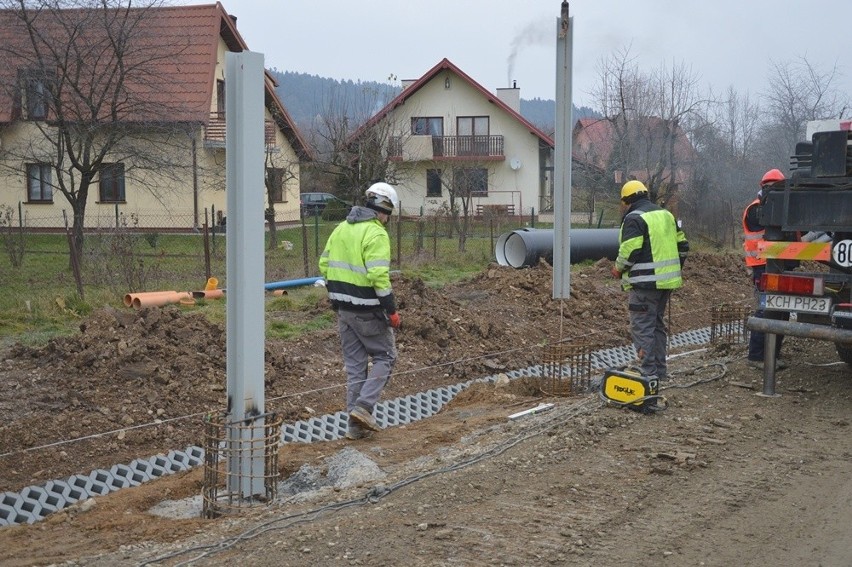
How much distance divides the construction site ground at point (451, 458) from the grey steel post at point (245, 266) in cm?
43

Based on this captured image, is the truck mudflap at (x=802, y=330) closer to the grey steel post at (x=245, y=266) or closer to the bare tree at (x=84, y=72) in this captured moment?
the grey steel post at (x=245, y=266)

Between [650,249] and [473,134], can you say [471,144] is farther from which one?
[650,249]

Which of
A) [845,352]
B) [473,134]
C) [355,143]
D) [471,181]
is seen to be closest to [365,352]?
[845,352]

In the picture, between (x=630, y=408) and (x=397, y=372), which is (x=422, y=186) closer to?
(x=397, y=372)

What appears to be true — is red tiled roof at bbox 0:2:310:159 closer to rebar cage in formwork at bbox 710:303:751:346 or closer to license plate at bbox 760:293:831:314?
rebar cage in formwork at bbox 710:303:751:346

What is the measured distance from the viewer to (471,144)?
1924 inches

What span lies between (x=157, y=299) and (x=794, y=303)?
939 cm

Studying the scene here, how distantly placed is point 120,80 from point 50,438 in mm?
17389

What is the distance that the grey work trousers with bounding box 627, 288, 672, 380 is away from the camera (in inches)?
366

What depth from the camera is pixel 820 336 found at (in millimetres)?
8562

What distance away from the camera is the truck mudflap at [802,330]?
27.6 feet

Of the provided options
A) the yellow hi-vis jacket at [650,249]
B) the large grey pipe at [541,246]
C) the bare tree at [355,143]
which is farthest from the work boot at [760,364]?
the bare tree at [355,143]

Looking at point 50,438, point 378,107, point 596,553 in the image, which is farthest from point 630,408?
point 378,107

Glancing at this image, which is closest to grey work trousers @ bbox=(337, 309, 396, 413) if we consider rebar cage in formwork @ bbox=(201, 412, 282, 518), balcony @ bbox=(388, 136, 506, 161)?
rebar cage in formwork @ bbox=(201, 412, 282, 518)
